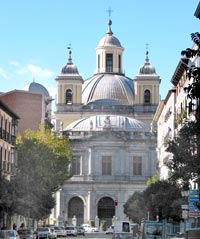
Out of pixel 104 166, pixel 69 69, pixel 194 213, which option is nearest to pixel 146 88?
pixel 69 69

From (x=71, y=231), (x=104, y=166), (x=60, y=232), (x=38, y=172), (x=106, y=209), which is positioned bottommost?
(x=60, y=232)

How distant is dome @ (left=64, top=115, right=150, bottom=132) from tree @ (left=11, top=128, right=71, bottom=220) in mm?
61276

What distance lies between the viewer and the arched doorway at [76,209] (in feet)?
515

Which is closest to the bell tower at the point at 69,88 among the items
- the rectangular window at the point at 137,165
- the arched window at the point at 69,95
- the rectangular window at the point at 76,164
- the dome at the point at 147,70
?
the arched window at the point at 69,95

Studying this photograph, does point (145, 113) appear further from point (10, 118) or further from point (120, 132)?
point (10, 118)

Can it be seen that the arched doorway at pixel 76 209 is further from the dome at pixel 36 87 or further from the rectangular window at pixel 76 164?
the dome at pixel 36 87

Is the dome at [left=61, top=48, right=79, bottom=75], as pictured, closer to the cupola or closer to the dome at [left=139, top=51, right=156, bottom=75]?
the cupola

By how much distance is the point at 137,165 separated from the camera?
158500 mm

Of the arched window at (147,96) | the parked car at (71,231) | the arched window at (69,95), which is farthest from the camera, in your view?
the arched window at (69,95)

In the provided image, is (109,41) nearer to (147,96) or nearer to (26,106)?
(147,96)

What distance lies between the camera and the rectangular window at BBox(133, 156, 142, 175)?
15850 cm

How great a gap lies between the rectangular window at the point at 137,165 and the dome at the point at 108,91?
1618 cm

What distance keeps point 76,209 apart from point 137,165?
1388 centimetres

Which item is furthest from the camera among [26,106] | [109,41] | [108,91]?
[109,41]
